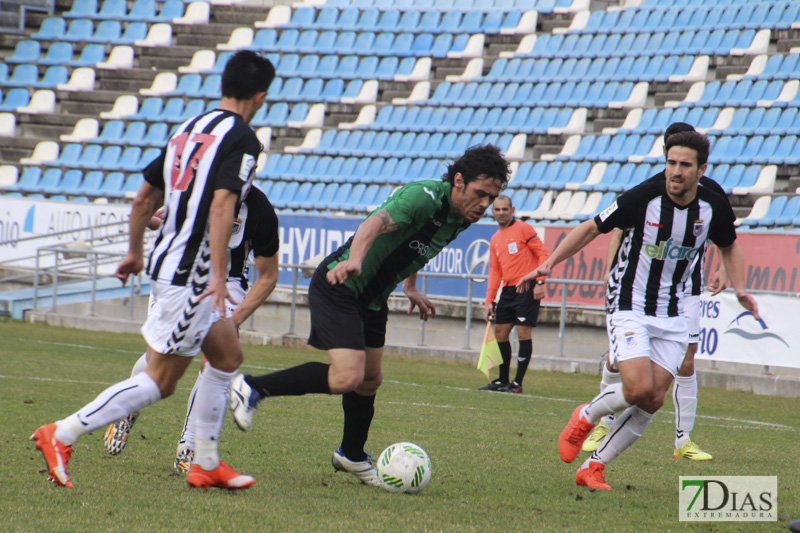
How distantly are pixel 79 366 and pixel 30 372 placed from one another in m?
0.93

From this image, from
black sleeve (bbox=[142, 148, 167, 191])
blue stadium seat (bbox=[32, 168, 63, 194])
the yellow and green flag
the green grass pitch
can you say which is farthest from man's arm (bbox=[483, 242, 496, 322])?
blue stadium seat (bbox=[32, 168, 63, 194])

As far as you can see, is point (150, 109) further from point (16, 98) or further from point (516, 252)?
point (516, 252)

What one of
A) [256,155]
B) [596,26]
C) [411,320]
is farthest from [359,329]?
[596,26]

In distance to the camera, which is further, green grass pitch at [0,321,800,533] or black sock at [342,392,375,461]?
black sock at [342,392,375,461]

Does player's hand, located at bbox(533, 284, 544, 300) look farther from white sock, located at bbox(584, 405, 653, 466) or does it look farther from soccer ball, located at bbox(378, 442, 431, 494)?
soccer ball, located at bbox(378, 442, 431, 494)

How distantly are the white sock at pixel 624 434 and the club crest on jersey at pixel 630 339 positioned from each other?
371 mm

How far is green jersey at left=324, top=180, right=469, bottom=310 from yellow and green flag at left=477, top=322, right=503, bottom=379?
5.94 m

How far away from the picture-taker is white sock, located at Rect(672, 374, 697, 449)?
6.86 m

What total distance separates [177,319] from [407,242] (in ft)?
4.51

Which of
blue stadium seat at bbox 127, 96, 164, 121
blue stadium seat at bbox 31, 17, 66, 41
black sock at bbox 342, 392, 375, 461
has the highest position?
blue stadium seat at bbox 31, 17, 66, 41

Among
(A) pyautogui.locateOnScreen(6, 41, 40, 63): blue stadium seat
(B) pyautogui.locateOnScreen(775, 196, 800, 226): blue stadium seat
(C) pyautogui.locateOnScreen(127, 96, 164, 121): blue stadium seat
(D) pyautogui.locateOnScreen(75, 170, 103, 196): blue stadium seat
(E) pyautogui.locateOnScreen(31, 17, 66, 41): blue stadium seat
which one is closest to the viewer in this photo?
(B) pyautogui.locateOnScreen(775, 196, 800, 226): blue stadium seat

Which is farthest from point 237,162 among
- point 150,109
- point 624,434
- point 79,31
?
point 79,31

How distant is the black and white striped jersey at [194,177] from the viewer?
14.0ft

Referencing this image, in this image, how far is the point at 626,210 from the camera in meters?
5.40
